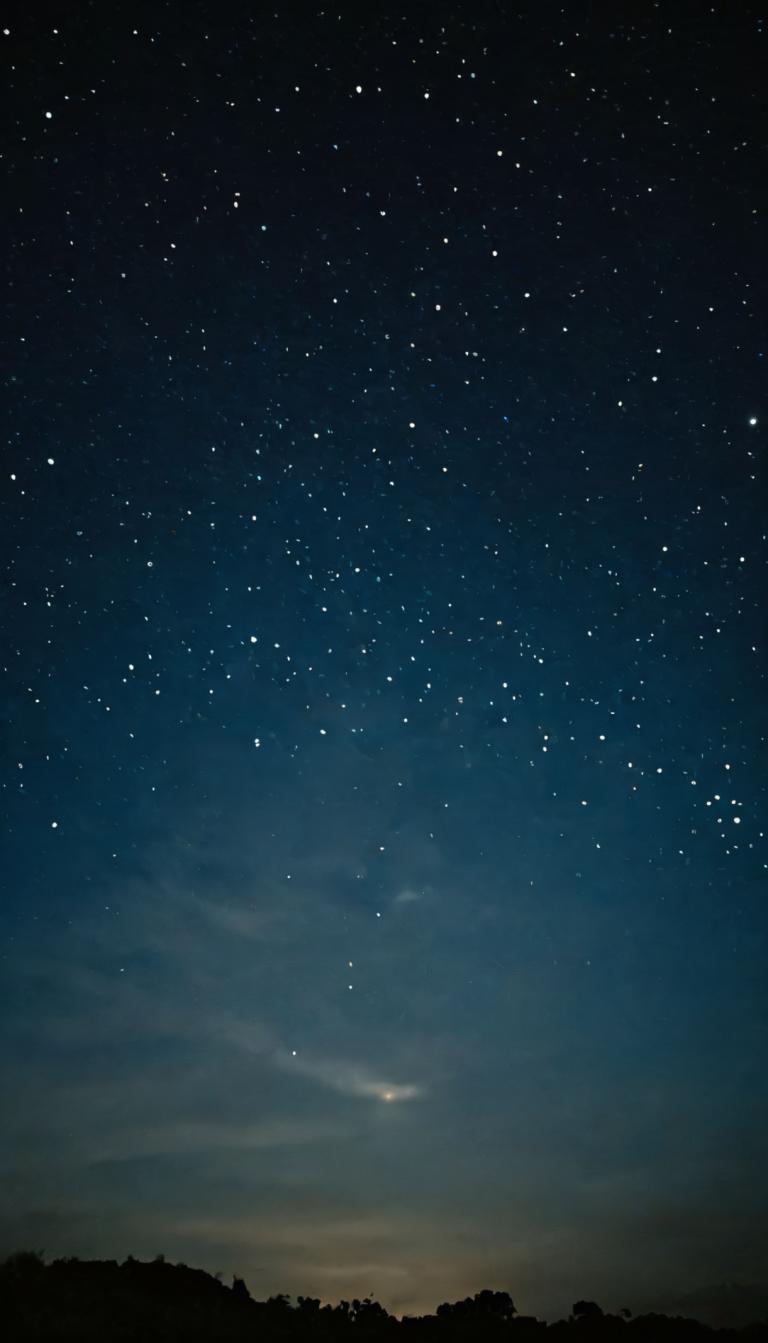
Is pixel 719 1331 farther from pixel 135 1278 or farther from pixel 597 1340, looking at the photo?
pixel 135 1278

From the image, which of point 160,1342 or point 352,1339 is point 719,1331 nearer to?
point 352,1339

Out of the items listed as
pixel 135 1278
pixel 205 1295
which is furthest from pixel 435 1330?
pixel 135 1278

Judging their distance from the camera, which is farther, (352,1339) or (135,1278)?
(135,1278)

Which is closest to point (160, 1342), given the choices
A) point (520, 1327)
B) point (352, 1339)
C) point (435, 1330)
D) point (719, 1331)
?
point (352, 1339)

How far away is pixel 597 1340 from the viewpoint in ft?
46.7

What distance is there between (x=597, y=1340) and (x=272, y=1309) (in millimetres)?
4887

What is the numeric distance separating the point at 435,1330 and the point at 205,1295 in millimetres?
3531

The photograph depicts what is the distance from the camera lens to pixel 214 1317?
47.0ft

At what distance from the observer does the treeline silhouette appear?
12.9 metres

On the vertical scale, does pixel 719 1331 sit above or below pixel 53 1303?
below

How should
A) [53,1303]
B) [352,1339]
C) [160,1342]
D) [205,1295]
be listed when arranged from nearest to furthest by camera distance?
[160,1342] → [53,1303] → [352,1339] → [205,1295]

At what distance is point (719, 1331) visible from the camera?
15430 mm

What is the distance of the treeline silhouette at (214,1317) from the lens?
12914 mm

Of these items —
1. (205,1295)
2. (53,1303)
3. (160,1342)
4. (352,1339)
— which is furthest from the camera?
(205,1295)
